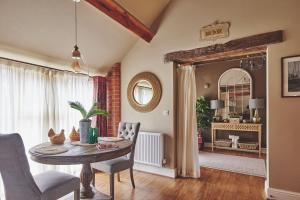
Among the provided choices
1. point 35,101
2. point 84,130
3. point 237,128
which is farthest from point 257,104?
point 35,101

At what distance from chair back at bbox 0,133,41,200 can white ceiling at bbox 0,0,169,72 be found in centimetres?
149

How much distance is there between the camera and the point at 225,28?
2869mm

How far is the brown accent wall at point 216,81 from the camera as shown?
4918 mm

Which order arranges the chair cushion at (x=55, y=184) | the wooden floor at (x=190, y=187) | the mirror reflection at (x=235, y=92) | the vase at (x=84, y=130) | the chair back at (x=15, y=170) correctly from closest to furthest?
1. the chair back at (x=15, y=170)
2. the chair cushion at (x=55, y=184)
3. the vase at (x=84, y=130)
4. the wooden floor at (x=190, y=187)
5. the mirror reflection at (x=235, y=92)

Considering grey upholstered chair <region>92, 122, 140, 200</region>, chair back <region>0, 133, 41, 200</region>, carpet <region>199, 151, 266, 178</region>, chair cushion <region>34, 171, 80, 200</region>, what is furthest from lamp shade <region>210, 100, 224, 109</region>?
chair back <region>0, 133, 41, 200</region>

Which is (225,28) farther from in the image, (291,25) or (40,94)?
(40,94)

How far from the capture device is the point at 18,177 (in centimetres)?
161

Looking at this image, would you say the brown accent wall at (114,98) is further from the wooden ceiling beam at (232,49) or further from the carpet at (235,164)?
the carpet at (235,164)

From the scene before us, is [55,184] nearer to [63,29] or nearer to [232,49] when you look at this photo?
[63,29]

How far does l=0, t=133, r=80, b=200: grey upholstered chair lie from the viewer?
5.02ft

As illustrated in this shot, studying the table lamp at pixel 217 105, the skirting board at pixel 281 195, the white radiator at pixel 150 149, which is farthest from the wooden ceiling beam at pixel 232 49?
the table lamp at pixel 217 105

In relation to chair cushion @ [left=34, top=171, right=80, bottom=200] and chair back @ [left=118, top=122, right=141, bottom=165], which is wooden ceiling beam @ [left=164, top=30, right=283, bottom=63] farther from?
chair cushion @ [left=34, top=171, right=80, bottom=200]

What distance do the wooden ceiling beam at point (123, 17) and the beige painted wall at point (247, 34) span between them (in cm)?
27

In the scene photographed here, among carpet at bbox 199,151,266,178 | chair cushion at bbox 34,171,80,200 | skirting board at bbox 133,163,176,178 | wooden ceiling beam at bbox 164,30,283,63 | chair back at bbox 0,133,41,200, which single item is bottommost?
carpet at bbox 199,151,266,178
